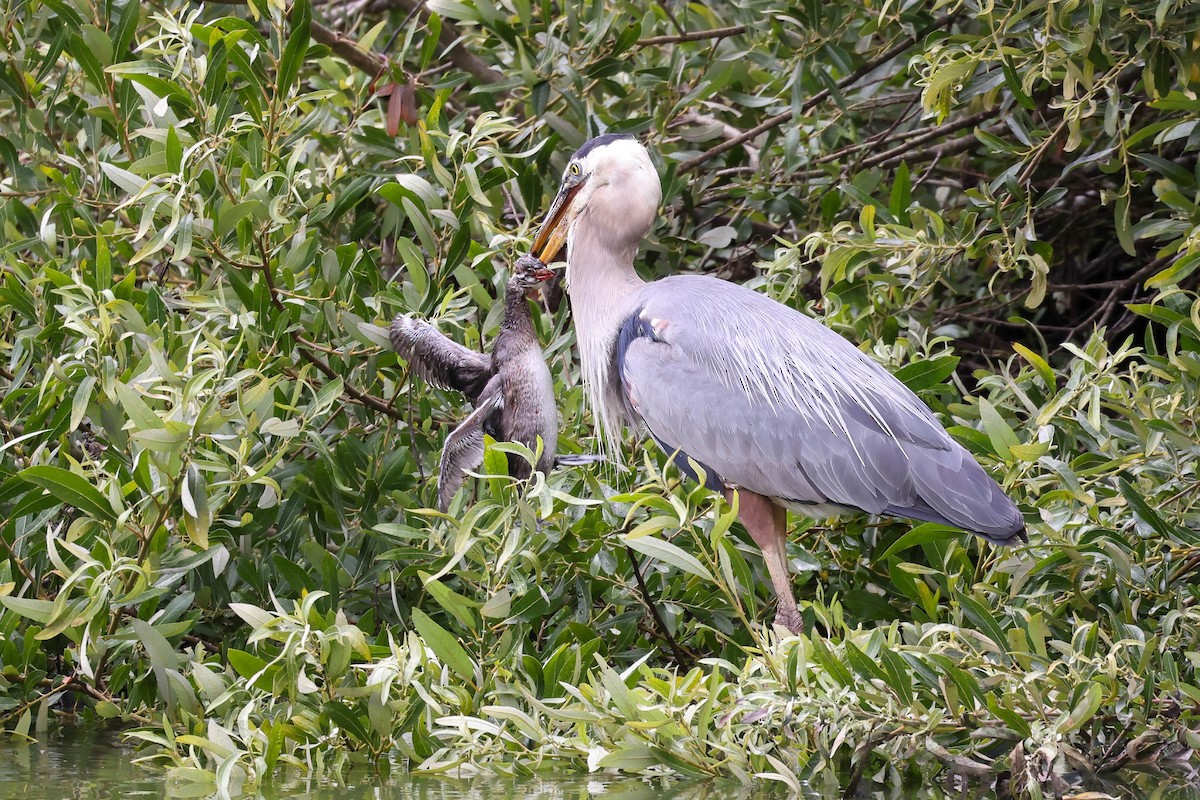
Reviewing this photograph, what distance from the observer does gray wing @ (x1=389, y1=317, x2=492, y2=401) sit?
3.49 m

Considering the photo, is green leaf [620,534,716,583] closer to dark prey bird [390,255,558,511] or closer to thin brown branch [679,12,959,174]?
dark prey bird [390,255,558,511]

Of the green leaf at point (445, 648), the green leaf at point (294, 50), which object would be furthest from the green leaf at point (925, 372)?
the green leaf at point (294, 50)

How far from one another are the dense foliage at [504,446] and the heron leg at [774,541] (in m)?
0.12

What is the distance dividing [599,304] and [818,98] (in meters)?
1.47

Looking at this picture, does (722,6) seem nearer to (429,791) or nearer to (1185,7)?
(1185,7)

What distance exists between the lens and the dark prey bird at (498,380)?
3410 mm

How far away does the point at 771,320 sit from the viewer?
157 inches

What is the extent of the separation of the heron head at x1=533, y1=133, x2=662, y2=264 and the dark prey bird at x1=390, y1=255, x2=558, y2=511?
541 mm

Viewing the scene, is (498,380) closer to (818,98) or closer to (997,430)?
(997,430)

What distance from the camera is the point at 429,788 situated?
306cm

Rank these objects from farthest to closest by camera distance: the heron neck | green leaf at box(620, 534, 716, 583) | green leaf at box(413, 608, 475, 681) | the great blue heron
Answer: the heron neck, the great blue heron, green leaf at box(413, 608, 475, 681), green leaf at box(620, 534, 716, 583)

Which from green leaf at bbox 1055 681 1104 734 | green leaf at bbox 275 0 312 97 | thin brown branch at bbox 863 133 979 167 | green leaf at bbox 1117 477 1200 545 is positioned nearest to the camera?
green leaf at bbox 1055 681 1104 734

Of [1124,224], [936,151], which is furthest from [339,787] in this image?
[936,151]

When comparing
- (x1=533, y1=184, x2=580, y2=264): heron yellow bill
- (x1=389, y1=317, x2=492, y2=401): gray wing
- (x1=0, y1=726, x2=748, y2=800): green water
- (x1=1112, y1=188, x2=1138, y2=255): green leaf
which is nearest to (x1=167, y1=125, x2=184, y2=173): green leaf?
(x1=389, y1=317, x2=492, y2=401): gray wing
